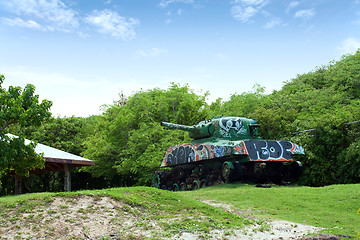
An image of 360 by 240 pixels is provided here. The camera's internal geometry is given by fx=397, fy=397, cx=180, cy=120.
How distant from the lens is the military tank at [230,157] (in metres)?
17.5

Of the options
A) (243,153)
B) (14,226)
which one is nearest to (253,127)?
(243,153)

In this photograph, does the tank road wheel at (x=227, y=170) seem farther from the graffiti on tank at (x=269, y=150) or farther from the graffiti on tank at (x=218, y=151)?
the graffiti on tank at (x=269, y=150)

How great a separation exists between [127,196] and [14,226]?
318 centimetres

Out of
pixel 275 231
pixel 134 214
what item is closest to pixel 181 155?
pixel 134 214

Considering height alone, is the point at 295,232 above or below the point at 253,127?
below

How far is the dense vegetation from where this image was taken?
18.9 m

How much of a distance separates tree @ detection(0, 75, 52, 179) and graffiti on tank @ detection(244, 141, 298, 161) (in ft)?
31.1

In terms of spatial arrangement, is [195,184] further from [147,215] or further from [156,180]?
[147,215]

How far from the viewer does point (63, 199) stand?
930 cm

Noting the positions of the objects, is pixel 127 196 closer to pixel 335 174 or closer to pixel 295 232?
pixel 295 232

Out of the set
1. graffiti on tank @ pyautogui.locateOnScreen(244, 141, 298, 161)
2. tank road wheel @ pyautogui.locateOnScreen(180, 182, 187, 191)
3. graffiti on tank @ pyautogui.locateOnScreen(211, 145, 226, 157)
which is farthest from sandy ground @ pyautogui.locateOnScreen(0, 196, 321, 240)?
tank road wheel @ pyautogui.locateOnScreen(180, 182, 187, 191)

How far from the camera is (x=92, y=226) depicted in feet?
26.7

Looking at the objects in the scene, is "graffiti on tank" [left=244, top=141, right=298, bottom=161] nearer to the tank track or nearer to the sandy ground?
the tank track

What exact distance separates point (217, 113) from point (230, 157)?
11.4 m
